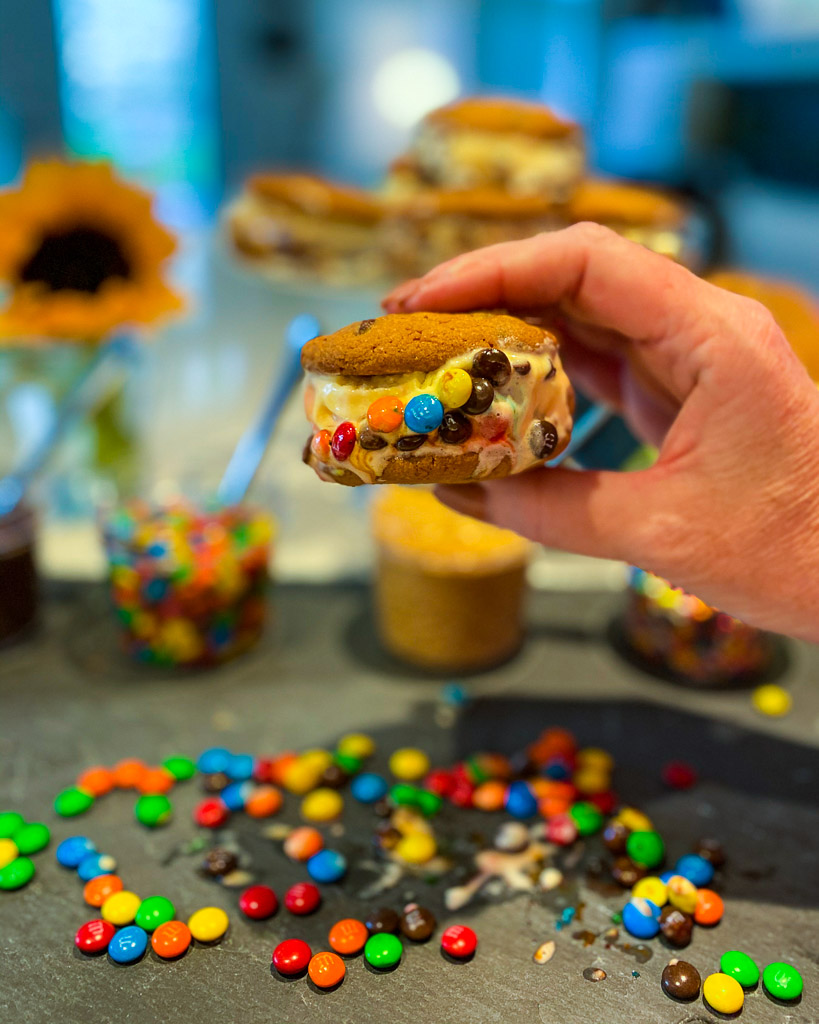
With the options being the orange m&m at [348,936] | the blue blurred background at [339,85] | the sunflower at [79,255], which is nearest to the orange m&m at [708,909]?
the orange m&m at [348,936]

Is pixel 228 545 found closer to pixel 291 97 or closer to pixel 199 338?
pixel 199 338

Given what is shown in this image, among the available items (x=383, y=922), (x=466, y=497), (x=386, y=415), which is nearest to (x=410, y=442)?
(x=386, y=415)

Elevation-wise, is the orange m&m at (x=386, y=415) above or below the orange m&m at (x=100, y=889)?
above

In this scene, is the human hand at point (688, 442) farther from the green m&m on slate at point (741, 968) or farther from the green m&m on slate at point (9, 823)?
the green m&m on slate at point (9, 823)

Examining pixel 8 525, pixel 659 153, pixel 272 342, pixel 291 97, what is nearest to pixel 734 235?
pixel 659 153

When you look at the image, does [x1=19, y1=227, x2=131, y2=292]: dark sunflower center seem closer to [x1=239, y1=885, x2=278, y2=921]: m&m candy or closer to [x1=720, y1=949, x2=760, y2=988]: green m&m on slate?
[x1=239, y1=885, x2=278, y2=921]: m&m candy

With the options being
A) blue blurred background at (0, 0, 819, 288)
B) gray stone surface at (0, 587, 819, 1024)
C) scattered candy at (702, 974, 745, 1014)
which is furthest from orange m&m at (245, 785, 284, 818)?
blue blurred background at (0, 0, 819, 288)

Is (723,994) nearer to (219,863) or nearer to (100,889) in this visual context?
(219,863)
